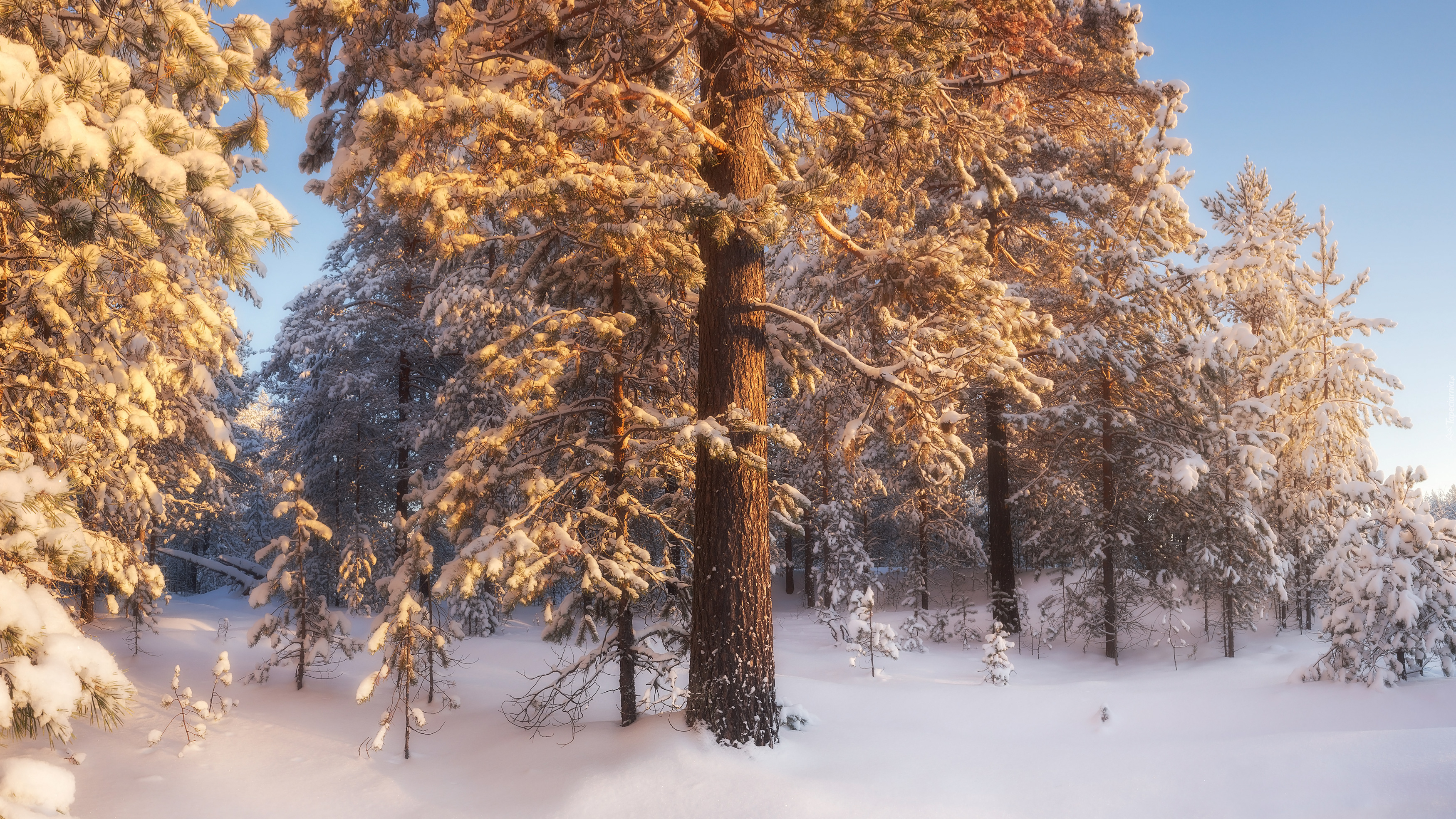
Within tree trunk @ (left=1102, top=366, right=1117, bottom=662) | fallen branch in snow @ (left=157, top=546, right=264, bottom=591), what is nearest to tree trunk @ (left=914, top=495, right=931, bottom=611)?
tree trunk @ (left=1102, top=366, right=1117, bottom=662)

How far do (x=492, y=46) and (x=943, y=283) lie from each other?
438cm

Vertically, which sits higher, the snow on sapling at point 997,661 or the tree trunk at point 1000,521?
the tree trunk at point 1000,521

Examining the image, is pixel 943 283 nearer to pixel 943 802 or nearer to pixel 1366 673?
A: pixel 943 802

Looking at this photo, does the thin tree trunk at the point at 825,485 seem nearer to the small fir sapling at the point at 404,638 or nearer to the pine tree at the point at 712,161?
the pine tree at the point at 712,161

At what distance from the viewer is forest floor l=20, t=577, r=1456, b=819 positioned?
516cm

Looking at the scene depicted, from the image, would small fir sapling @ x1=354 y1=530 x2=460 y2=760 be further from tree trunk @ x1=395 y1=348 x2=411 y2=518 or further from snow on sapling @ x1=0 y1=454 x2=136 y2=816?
tree trunk @ x1=395 y1=348 x2=411 y2=518

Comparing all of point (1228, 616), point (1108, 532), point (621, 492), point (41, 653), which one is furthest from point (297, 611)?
point (1228, 616)

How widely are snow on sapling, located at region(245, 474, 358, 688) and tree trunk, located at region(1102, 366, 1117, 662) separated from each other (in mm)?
11440

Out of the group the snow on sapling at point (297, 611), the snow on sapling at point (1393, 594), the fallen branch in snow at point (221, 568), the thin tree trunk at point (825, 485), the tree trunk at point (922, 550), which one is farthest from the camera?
the thin tree trunk at point (825, 485)

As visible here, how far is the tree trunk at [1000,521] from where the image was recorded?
44.2 ft

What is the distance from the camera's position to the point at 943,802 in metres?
5.33

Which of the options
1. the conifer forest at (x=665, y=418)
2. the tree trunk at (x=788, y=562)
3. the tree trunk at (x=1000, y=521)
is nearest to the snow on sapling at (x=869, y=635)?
the conifer forest at (x=665, y=418)

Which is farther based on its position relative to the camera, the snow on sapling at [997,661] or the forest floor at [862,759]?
the snow on sapling at [997,661]

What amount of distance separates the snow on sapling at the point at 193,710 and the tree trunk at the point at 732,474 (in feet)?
16.5
